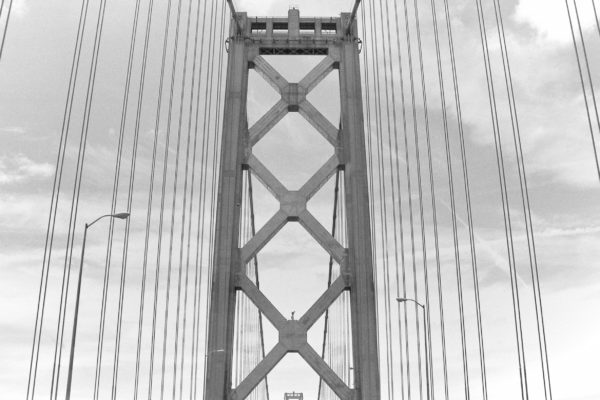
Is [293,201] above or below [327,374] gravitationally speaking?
above

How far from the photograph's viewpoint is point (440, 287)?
614 inches

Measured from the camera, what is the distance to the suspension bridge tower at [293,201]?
19359 millimetres

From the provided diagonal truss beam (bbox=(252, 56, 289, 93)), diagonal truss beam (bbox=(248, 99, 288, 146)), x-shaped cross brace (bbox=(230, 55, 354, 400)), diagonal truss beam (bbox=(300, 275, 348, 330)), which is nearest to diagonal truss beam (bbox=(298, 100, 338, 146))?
x-shaped cross brace (bbox=(230, 55, 354, 400))

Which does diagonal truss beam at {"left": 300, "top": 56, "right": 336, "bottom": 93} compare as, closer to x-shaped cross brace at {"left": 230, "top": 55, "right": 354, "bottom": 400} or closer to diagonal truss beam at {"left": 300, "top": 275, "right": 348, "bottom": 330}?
x-shaped cross brace at {"left": 230, "top": 55, "right": 354, "bottom": 400}

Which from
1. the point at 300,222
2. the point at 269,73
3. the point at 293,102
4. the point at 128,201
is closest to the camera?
the point at 128,201

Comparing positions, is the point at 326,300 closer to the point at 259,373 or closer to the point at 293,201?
the point at 259,373

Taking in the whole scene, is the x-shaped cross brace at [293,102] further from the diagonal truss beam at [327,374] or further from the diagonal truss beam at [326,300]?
the diagonal truss beam at [327,374]

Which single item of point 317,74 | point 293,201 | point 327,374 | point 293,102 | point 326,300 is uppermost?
point 317,74

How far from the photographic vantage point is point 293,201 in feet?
70.2

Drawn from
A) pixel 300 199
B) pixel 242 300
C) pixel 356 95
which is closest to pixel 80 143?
pixel 300 199

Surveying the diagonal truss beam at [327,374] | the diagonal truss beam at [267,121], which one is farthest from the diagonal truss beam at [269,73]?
the diagonal truss beam at [327,374]

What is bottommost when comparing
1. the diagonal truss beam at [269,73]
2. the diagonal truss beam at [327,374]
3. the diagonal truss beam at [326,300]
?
the diagonal truss beam at [327,374]

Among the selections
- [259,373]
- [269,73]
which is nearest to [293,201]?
[269,73]

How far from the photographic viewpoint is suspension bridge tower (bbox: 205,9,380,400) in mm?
19359
